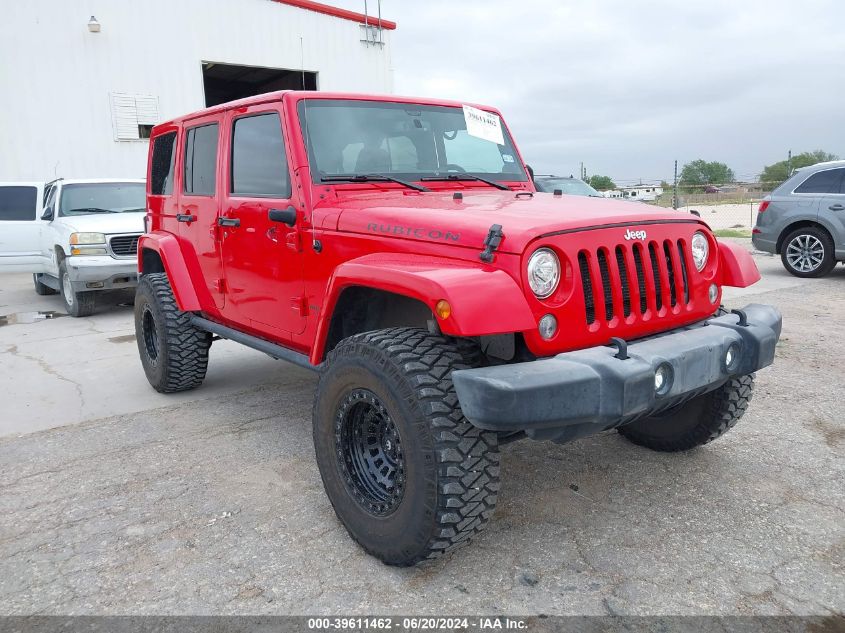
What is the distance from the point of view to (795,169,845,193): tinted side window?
9.24 metres

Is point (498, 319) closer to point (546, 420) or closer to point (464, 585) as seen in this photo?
point (546, 420)

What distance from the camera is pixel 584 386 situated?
2223mm

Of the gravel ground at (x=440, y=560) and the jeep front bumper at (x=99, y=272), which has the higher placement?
the jeep front bumper at (x=99, y=272)

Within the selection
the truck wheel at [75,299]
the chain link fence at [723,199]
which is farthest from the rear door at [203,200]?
the chain link fence at [723,199]

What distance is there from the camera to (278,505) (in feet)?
10.4

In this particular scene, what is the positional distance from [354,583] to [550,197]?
211cm

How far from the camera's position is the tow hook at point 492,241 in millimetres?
2422

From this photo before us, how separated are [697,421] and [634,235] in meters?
1.25

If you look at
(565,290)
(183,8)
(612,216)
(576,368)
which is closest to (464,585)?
(576,368)

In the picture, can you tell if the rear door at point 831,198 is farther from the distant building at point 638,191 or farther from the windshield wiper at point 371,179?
the distant building at point 638,191

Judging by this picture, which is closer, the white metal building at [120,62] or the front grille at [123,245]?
the front grille at [123,245]

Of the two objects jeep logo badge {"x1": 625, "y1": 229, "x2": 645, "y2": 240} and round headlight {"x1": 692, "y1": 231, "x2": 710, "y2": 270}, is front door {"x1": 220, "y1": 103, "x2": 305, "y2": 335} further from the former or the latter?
round headlight {"x1": 692, "y1": 231, "x2": 710, "y2": 270}

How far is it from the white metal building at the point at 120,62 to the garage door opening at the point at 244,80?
21cm

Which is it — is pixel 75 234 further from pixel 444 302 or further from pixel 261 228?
pixel 444 302
